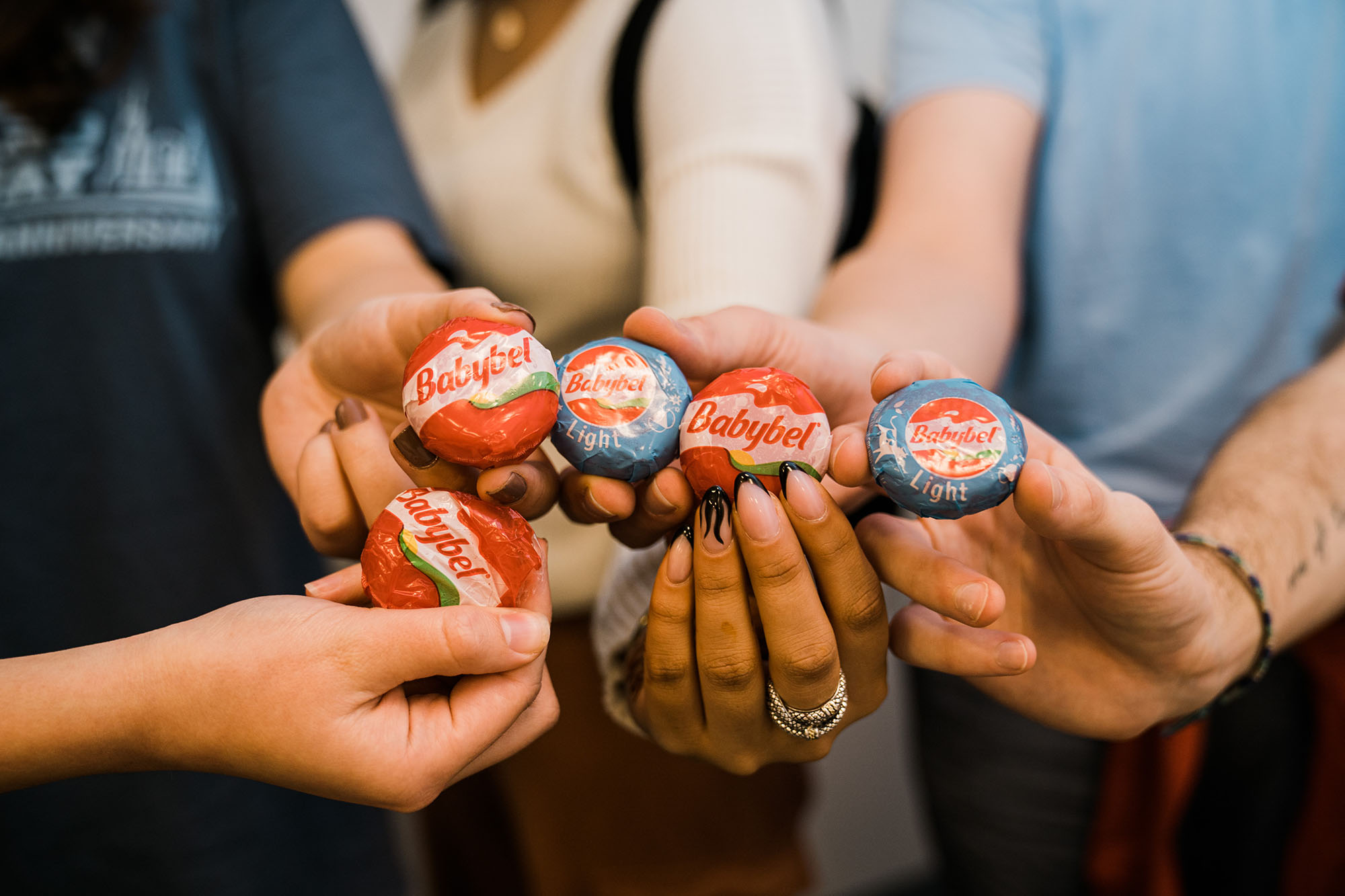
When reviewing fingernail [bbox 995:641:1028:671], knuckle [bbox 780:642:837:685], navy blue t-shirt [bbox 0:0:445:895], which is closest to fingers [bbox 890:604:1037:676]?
fingernail [bbox 995:641:1028:671]

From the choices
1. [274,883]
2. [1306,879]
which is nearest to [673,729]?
[274,883]

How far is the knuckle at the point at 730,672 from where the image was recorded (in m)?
0.85

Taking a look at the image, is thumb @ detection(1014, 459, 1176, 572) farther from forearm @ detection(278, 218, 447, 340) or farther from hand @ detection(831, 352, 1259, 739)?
forearm @ detection(278, 218, 447, 340)

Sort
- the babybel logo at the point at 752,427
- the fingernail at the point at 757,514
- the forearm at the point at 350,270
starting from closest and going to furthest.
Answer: the fingernail at the point at 757,514 < the babybel logo at the point at 752,427 < the forearm at the point at 350,270

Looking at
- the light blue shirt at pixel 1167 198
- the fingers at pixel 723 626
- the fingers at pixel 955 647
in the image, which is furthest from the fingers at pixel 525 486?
the light blue shirt at pixel 1167 198

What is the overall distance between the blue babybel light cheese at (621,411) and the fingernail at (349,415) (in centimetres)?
22

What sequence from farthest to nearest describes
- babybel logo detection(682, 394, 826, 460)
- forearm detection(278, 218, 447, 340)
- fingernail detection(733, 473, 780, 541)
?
forearm detection(278, 218, 447, 340), babybel logo detection(682, 394, 826, 460), fingernail detection(733, 473, 780, 541)

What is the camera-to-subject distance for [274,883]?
1335 millimetres

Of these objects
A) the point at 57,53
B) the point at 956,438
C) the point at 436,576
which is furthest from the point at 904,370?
the point at 57,53

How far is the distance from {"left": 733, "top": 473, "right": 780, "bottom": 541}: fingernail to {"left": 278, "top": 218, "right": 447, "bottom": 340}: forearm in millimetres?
674

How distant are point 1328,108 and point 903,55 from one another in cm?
67

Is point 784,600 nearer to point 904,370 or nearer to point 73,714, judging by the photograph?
point 904,370

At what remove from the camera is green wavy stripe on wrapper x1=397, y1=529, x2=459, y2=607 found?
2.67ft

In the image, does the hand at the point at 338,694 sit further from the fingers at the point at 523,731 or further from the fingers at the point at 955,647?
the fingers at the point at 955,647
